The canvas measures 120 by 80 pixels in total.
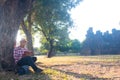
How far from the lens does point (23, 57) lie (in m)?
11.9

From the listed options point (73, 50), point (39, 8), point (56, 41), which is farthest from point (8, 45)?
point (73, 50)

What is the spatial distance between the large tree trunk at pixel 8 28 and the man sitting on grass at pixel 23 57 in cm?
25

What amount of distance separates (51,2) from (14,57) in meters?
11.3

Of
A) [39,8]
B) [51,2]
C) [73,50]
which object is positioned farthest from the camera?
[73,50]

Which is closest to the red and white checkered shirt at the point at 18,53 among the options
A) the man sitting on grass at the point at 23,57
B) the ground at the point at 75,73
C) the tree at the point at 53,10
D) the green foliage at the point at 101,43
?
the man sitting on grass at the point at 23,57

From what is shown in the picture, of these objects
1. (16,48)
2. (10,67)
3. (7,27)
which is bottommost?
(10,67)

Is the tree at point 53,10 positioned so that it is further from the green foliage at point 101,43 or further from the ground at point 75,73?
the green foliage at point 101,43

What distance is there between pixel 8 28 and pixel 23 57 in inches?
54.0

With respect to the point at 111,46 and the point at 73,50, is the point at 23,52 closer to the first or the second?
the point at 111,46

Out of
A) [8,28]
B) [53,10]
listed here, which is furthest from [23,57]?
[53,10]

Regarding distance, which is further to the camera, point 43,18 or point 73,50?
point 73,50

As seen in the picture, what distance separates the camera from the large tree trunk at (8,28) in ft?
39.9

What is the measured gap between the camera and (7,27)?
12.3 m

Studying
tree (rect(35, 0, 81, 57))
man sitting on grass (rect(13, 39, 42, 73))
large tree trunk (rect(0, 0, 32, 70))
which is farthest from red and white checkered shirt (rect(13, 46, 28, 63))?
tree (rect(35, 0, 81, 57))
